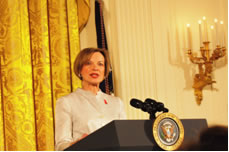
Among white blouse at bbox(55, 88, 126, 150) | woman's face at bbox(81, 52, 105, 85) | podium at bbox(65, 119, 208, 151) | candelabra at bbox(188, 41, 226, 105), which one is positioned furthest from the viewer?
candelabra at bbox(188, 41, 226, 105)

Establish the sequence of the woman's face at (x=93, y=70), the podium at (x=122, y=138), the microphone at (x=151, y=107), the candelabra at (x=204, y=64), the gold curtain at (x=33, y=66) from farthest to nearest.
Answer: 1. the candelabra at (x=204, y=64)
2. the gold curtain at (x=33, y=66)
3. the woman's face at (x=93, y=70)
4. the microphone at (x=151, y=107)
5. the podium at (x=122, y=138)

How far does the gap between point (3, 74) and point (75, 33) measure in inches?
26.5

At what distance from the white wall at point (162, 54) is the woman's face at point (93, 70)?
1115mm

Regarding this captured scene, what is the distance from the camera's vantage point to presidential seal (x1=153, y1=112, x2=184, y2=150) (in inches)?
58.1

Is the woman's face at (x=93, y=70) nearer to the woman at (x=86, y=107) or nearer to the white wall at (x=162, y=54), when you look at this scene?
the woman at (x=86, y=107)

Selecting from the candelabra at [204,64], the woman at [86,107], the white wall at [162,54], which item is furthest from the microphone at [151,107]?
the candelabra at [204,64]

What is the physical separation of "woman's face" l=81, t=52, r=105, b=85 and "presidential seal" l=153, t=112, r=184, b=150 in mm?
1019

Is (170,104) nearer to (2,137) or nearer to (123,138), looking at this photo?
(2,137)

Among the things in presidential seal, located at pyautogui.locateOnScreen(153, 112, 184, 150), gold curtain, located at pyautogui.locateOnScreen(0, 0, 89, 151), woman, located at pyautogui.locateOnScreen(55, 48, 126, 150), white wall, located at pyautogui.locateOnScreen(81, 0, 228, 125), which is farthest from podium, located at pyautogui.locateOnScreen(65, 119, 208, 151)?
white wall, located at pyautogui.locateOnScreen(81, 0, 228, 125)

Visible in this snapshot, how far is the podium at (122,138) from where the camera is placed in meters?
1.43

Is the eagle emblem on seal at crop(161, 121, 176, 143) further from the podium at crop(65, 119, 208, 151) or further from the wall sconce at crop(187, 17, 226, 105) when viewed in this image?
the wall sconce at crop(187, 17, 226, 105)

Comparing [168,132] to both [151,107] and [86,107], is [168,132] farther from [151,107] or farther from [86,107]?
[86,107]

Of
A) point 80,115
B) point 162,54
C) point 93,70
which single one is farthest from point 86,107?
point 162,54

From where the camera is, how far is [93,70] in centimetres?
251
